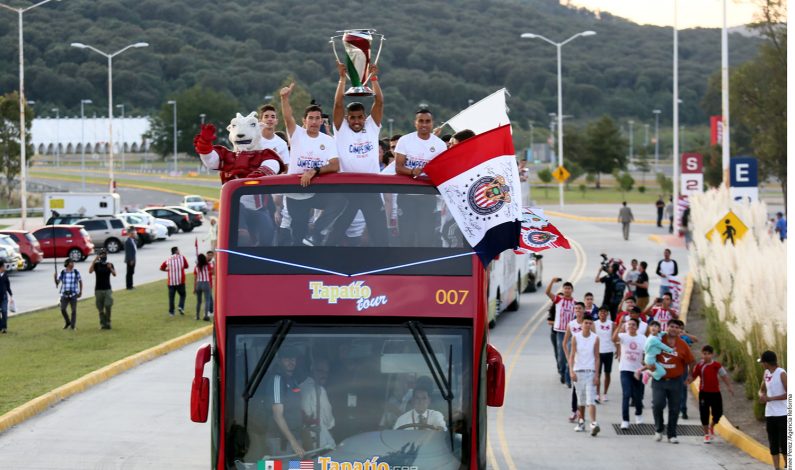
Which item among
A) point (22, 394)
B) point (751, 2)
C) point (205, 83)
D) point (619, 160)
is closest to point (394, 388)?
point (22, 394)

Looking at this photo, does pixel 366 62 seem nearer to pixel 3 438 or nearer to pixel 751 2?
pixel 3 438

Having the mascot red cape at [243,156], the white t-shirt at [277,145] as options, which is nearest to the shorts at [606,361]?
the white t-shirt at [277,145]

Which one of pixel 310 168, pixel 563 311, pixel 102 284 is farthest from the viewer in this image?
pixel 102 284

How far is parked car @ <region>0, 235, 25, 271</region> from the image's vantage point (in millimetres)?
41250

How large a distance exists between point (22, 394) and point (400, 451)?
10976 millimetres

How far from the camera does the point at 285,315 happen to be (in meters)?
10.3

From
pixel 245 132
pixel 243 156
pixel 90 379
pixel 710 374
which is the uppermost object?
pixel 245 132

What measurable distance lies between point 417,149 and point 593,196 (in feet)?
290

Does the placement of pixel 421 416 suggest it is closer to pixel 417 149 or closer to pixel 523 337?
pixel 417 149

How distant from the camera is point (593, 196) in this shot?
98.6 meters

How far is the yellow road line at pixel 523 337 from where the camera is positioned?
17.1 meters

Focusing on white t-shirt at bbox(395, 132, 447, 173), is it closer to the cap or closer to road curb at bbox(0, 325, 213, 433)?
the cap

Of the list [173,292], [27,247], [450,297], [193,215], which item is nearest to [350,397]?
[450,297]

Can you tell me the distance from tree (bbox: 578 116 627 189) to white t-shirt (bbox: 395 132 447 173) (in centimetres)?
9639
